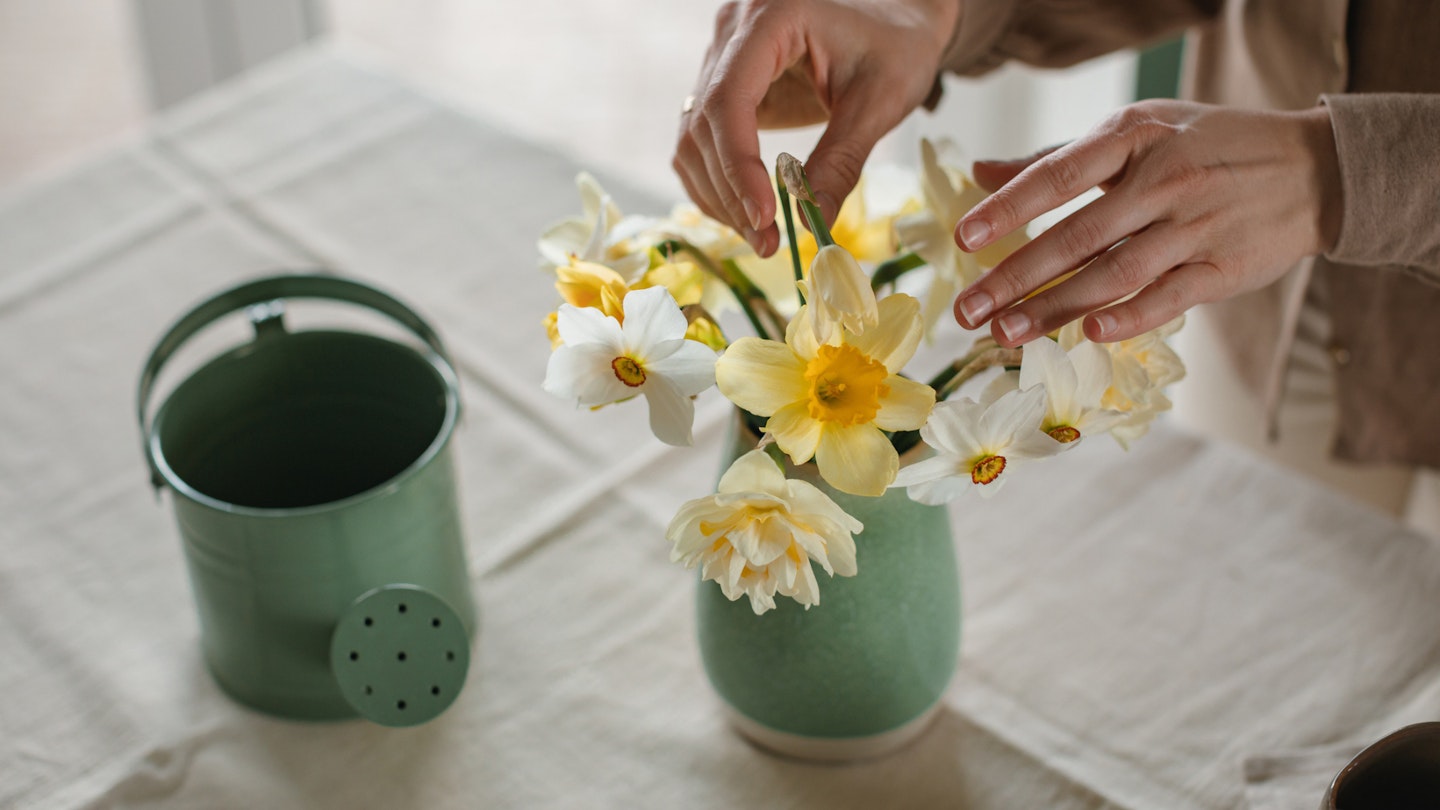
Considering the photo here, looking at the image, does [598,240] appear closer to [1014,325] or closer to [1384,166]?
[1014,325]

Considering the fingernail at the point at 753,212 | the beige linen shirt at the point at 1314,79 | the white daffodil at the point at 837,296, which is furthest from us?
the beige linen shirt at the point at 1314,79

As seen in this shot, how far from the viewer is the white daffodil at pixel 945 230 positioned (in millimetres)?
589

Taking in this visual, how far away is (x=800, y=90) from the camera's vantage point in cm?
72

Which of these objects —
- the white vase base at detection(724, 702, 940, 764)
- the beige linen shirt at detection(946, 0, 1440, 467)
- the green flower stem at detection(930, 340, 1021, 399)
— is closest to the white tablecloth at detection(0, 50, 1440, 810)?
the white vase base at detection(724, 702, 940, 764)

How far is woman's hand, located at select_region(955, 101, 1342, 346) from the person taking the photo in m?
0.55

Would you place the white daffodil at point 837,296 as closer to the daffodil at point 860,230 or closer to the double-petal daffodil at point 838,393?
the double-petal daffodil at point 838,393

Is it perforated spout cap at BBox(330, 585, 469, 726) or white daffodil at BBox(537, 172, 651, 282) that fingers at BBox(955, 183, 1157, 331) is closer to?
white daffodil at BBox(537, 172, 651, 282)

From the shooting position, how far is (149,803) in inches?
27.1

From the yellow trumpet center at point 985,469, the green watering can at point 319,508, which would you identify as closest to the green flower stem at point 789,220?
the yellow trumpet center at point 985,469

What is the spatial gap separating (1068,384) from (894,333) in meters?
0.09

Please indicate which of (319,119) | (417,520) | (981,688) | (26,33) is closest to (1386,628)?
(981,688)

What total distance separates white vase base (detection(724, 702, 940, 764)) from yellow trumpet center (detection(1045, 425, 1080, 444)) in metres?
0.22

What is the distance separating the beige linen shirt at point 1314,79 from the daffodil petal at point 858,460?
1.26 ft

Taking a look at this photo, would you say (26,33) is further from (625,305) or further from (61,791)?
(625,305)
